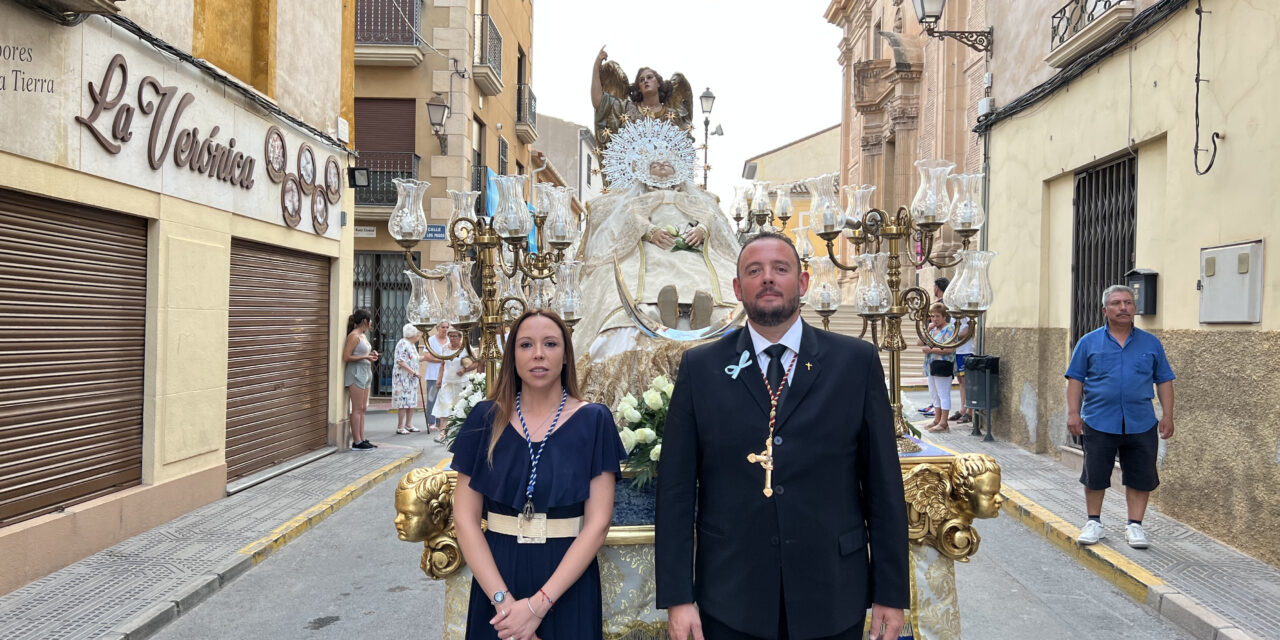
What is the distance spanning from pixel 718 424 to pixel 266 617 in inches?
151

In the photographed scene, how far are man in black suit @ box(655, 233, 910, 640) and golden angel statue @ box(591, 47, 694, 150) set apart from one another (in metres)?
4.86

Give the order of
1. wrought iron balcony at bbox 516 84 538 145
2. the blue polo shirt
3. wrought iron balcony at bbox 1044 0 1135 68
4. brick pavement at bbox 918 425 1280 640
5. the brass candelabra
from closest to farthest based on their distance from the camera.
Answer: the brass candelabra < brick pavement at bbox 918 425 1280 640 < the blue polo shirt < wrought iron balcony at bbox 1044 0 1135 68 < wrought iron balcony at bbox 516 84 538 145

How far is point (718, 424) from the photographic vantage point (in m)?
2.58

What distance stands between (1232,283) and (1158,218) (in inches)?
61.9

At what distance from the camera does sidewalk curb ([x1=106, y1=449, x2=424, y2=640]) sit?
489 centimetres

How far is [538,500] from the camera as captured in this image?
114 inches

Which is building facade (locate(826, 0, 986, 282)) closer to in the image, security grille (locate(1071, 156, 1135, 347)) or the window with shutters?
security grille (locate(1071, 156, 1135, 347))

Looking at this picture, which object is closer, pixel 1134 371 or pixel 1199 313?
pixel 1134 371

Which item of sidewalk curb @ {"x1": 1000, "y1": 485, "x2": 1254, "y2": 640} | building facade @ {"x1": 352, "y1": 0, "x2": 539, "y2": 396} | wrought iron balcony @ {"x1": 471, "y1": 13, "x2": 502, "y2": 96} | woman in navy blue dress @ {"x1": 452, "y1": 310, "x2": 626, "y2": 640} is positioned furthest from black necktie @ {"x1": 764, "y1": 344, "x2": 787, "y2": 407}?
wrought iron balcony @ {"x1": 471, "y1": 13, "x2": 502, "y2": 96}

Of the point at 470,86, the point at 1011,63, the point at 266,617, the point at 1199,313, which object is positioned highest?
the point at 470,86

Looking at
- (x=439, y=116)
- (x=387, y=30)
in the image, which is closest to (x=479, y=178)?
(x=439, y=116)

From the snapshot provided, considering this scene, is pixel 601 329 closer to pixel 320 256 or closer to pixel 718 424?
pixel 718 424

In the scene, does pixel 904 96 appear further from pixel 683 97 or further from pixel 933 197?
pixel 933 197

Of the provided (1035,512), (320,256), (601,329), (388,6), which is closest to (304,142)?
(320,256)
